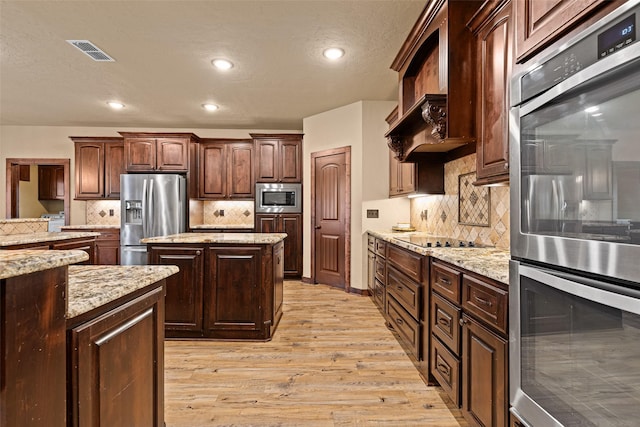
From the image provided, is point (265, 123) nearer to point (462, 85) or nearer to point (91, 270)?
point (462, 85)

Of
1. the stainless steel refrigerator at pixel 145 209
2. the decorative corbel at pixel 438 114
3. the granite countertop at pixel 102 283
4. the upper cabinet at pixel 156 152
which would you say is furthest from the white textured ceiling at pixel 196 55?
the granite countertop at pixel 102 283

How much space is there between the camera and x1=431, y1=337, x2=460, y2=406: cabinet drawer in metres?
1.77

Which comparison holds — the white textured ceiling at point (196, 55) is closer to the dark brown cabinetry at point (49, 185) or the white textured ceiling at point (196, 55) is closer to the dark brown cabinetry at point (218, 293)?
the dark brown cabinetry at point (218, 293)

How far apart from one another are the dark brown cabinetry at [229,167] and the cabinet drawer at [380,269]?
9.74 ft

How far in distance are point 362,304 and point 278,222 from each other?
7.05 feet

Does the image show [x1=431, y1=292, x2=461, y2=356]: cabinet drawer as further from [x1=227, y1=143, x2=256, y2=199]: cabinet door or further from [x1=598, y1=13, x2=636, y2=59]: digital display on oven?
[x1=227, y1=143, x2=256, y2=199]: cabinet door

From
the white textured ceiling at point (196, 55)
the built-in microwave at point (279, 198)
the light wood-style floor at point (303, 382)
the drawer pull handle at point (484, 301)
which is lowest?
the light wood-style floor at point (303, 382)

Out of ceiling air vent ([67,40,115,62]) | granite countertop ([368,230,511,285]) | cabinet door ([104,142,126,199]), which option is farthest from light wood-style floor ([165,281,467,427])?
cabinet door ([104,142,126,199])

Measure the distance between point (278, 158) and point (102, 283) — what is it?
182 inches

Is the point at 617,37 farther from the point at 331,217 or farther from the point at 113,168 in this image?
the point at 113,168

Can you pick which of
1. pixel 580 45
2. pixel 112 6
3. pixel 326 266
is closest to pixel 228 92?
pixel 112 6

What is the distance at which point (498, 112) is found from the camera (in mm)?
1826

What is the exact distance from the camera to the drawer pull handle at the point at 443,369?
190 cm

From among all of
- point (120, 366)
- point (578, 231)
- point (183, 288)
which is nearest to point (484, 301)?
point (578, 231)
